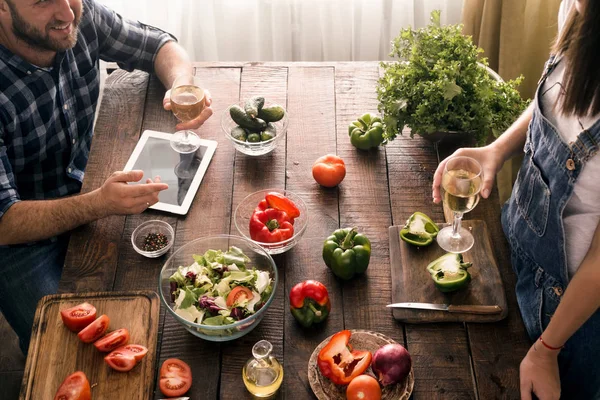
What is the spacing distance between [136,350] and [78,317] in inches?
6.7

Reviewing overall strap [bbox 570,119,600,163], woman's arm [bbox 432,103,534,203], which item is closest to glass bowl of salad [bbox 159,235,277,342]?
woman's arm [bbox 432,103,534,203]

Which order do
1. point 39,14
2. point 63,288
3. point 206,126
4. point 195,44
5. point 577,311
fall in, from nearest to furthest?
1. point 577,311
2. point 63,288
3. point 39,14
4. point 206,126
5. point 195,44

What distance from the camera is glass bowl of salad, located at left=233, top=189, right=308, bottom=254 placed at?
5.79 ft

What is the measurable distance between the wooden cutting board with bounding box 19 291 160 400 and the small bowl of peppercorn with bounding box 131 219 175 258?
16 centimetres

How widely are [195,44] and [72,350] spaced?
6.65 feet

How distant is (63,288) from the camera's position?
1703 millimetres

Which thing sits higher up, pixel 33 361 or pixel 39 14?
pixel 39 14

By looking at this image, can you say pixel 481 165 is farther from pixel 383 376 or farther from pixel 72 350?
pixel 72 350

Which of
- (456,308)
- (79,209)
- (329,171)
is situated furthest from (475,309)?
(79,209)

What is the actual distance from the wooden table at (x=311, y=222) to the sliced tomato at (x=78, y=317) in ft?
0.38

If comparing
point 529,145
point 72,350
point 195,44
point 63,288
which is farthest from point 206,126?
point 195,44

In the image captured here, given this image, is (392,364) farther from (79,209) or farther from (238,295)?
(79,209)

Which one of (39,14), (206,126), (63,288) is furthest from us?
(206,126)

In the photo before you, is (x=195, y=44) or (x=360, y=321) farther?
(x=195, y=44)
